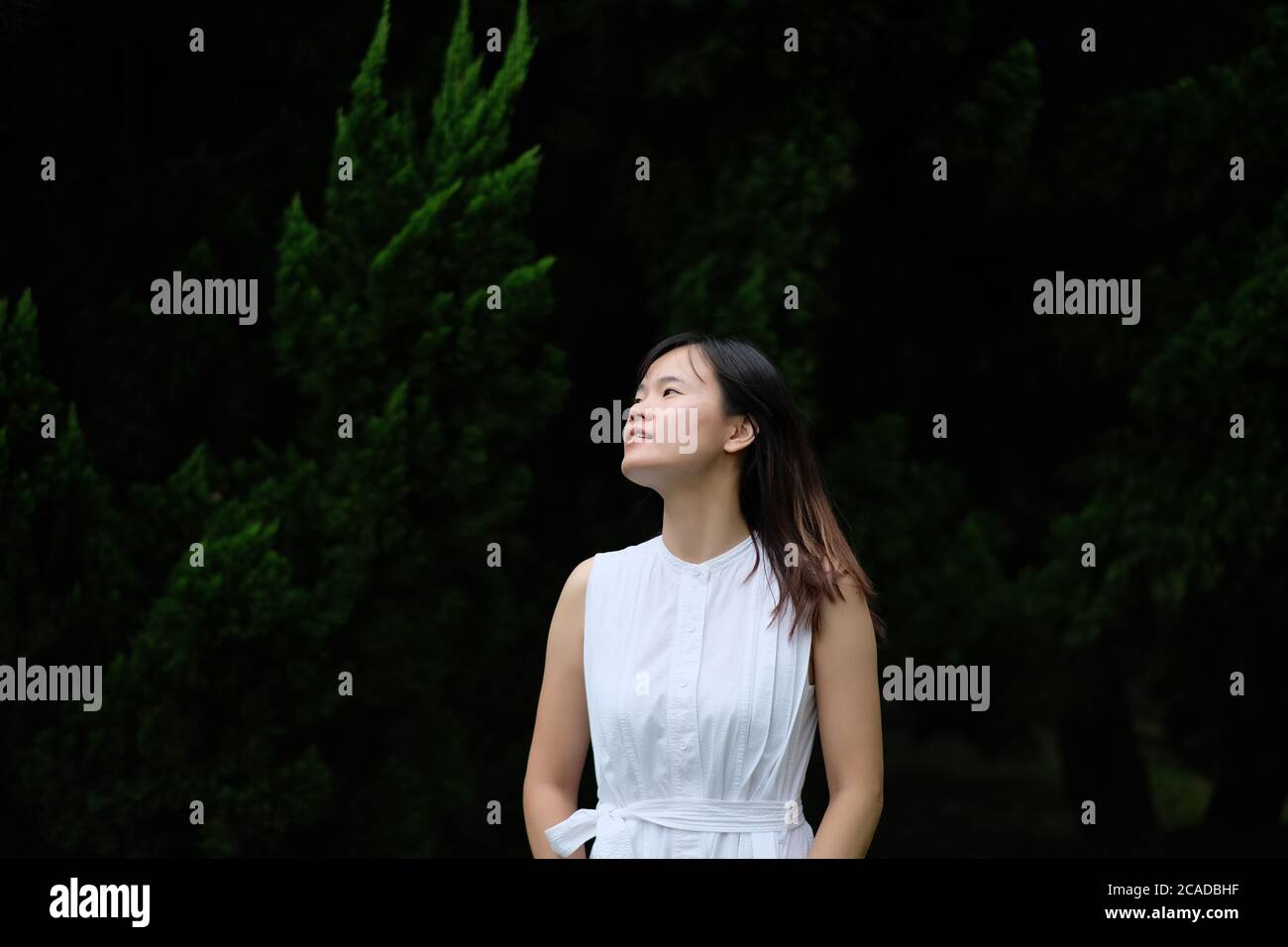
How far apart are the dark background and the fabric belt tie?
2.40 m

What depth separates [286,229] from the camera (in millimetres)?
5285

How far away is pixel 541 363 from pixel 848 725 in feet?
9.87

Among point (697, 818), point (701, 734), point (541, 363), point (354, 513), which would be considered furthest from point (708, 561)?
point (541, 363)

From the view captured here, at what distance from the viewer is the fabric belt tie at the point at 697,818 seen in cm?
283

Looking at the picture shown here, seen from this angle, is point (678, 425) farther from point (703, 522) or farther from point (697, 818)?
point (697, 818)

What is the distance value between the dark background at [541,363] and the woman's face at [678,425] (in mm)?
2275

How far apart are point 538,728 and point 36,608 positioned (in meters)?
2.70

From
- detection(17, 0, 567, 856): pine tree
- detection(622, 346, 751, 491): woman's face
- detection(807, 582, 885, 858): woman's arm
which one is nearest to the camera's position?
detection(807, 582, 885, 858): woman's arm

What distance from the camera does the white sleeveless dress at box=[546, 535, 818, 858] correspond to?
9.24 ft

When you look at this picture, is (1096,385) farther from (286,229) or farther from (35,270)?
(35,270)

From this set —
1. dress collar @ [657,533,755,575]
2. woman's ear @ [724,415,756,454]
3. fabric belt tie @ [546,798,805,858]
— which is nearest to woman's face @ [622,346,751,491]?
woman's ear @ [724,415,756,454]

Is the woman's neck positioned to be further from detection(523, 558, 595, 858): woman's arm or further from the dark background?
the dark background

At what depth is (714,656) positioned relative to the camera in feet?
9.44

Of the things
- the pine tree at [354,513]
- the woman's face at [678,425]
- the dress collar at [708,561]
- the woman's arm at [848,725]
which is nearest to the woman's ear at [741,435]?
the woman's face at [678,425]
